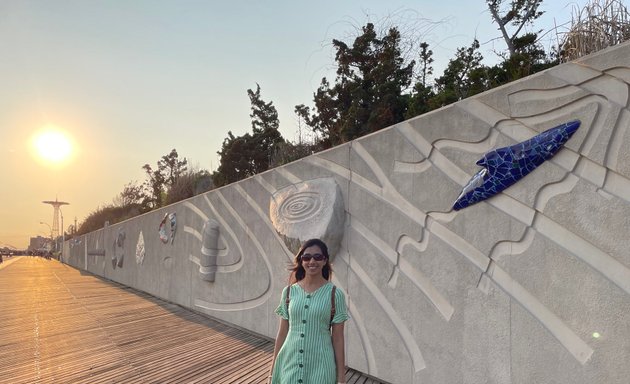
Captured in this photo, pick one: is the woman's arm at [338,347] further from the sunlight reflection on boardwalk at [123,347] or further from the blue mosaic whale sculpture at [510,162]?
the sunlight reflection on boardwalk at [123,347]

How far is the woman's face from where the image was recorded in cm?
222

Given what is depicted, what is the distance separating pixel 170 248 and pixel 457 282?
8181mm

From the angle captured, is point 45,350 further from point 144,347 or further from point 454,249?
point 454,249

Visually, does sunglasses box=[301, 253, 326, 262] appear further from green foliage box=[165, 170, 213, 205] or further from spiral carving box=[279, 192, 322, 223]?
green foliage box=[165, 170, 213, 205]

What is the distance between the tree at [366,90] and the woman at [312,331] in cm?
698

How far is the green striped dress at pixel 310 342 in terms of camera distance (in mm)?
2115

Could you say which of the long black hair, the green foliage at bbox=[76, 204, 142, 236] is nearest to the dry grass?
the long black hair

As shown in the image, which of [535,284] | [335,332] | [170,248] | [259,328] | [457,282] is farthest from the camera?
[170,248]

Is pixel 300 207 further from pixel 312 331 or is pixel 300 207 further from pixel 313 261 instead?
pixel 312 331

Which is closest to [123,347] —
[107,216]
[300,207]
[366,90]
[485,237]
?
[300,207]

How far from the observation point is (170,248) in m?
10.3

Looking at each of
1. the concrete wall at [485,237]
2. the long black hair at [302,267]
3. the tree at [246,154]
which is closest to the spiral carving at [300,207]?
the concrete wall at [485,237]

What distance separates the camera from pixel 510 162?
330cm

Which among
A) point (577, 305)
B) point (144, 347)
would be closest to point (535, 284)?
point (577, 305)
